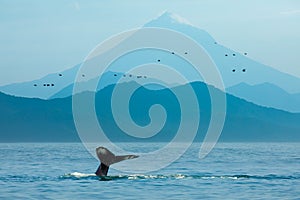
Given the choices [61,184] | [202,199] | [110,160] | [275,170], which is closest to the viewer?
[202,199]

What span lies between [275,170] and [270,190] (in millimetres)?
20655

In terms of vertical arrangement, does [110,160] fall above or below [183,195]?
above

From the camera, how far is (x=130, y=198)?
1645 inches

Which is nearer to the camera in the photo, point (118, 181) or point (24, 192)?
point (24, 192)

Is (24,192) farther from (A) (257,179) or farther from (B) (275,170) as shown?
(B) (275,170)

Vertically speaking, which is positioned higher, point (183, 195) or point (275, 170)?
point (275, 170)

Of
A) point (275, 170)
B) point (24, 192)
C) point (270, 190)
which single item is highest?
point (275, 170)

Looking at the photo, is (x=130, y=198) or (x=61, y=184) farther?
(x=61, y=184)

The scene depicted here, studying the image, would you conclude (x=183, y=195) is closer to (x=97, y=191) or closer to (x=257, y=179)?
(x=97, y=191)

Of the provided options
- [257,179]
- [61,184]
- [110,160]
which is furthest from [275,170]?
[61,184]

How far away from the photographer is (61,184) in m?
48.6

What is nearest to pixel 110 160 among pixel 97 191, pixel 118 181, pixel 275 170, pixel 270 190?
pixel 118 181

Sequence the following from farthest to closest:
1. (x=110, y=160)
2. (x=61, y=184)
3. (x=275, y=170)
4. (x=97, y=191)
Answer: (x=275, y=170), (x=110, y=160), (x=61, y=184), (x=97, y=191)

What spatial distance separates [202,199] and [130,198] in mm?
3792
